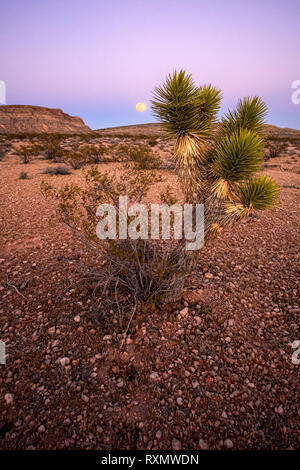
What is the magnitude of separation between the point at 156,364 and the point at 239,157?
2496 millimetres

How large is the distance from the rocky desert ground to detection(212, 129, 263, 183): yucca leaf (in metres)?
1.66

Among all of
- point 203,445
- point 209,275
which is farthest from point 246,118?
point 203,445

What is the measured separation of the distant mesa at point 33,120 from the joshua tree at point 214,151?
235ft

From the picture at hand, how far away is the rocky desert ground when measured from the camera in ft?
6.35

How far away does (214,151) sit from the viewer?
3252 mm

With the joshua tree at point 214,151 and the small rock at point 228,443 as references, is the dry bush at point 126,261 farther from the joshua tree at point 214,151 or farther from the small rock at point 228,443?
the small rock at point 228,443

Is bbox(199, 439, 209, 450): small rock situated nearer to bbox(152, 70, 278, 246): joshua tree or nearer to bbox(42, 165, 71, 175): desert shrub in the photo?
bbox(152, 70, 278, 246): joshua tree

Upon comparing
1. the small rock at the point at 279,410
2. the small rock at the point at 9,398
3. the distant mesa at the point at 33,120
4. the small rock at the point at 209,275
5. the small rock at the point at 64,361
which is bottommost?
the small rock at the point at 279,410

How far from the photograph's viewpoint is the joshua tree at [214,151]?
2878mm

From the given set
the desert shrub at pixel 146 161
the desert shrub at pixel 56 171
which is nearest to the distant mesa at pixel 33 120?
the desert shrub at pixel 56 171

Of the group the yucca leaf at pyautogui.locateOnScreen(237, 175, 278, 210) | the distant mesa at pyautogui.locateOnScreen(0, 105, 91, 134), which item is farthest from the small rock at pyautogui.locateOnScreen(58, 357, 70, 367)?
the distant mesa at pyautogui.locateOnScreen(0, 105, 91, 134)

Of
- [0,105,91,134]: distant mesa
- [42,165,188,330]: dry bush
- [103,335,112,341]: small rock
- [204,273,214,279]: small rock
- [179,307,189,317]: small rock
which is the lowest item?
[103,335,112,341]: small rock

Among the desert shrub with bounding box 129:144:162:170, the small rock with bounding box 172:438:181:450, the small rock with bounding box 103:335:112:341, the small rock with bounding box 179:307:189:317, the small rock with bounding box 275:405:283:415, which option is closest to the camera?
the small rock with bounding box 172:438:181:450

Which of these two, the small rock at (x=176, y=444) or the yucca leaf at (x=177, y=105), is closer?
the small rock at (x=176, y=444)
